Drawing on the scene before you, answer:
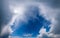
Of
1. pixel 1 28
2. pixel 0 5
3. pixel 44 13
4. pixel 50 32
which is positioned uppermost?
pixel 0 5

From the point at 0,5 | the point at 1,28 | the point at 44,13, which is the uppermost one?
the point at 0,5

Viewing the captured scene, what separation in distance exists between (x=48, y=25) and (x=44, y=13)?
0.60 ft

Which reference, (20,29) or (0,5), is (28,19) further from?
(0,5)

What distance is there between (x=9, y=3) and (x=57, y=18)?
725mm

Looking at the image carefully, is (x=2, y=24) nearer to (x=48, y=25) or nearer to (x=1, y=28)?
(x=1, y=28)

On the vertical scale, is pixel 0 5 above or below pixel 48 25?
above

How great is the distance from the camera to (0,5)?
1862mm

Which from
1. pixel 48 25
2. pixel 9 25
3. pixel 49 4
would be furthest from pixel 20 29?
pixel 49 4

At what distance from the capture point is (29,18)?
1853 millimetres

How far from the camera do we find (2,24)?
1.84m

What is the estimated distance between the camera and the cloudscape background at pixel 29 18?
6.04ft

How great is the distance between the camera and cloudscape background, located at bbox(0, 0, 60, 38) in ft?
6.04

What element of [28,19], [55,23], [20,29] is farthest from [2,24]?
[55,23]

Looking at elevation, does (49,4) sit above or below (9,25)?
above
